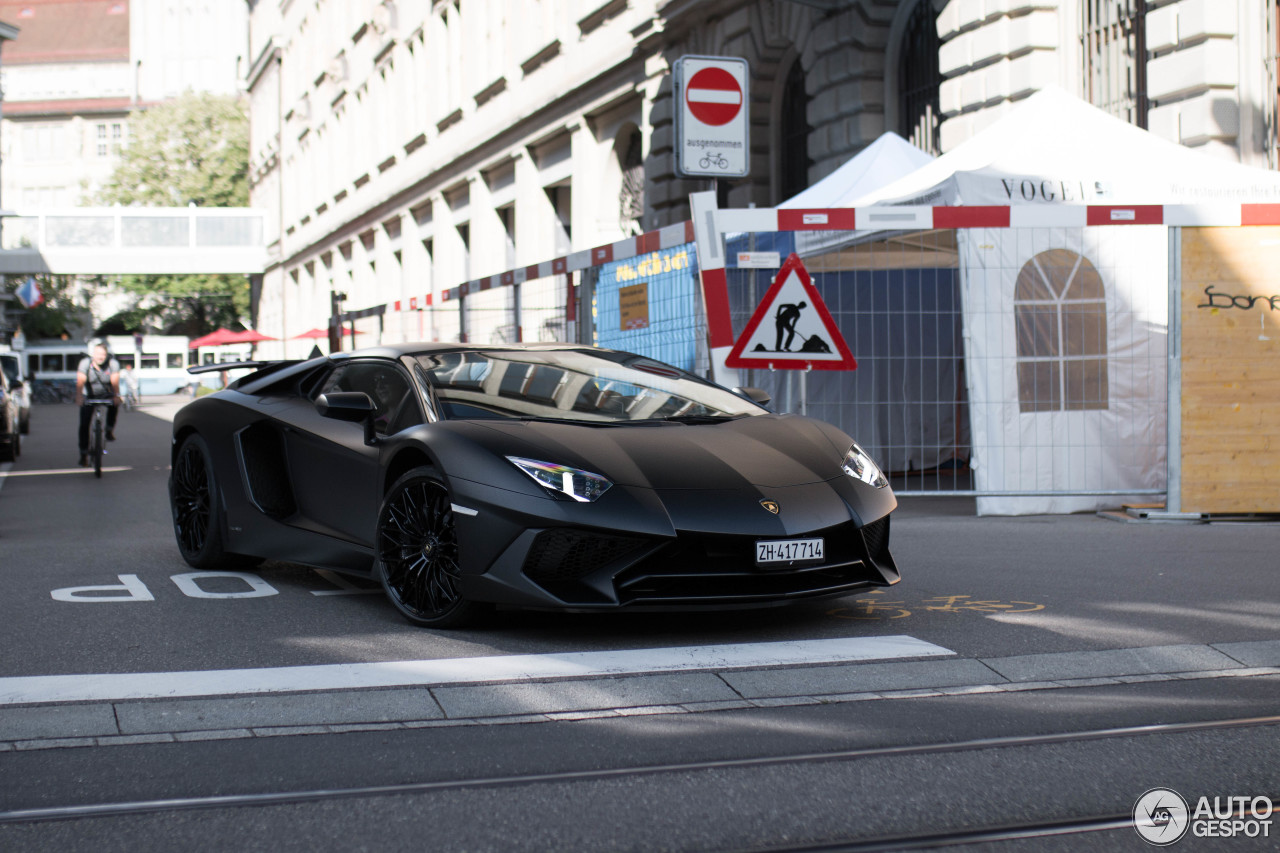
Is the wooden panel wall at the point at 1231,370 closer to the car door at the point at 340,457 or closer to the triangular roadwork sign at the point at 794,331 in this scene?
the triangular roadwork sign at the point at 794,331

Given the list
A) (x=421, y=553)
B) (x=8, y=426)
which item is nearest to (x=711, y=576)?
(x=421, y=553)

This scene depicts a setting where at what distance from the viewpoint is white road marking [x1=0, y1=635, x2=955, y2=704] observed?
4.65 m

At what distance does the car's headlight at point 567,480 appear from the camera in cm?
520

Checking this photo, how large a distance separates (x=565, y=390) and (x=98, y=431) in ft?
37.3

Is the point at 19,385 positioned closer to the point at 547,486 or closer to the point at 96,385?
the point at 96,385

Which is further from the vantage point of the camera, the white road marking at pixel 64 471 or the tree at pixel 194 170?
the tree at pixel 194 170

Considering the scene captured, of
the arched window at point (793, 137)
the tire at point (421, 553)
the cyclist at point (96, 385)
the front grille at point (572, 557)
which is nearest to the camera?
the front grille at point (572, 557)

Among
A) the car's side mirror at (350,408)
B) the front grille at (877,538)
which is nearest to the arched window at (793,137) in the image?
the car's side mirror at (350,408)

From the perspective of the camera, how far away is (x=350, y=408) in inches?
239

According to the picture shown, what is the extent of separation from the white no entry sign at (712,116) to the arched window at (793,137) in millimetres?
10736

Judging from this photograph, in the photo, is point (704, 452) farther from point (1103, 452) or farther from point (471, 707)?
point (1103, 452)

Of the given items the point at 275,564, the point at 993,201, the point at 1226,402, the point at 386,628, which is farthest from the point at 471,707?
the point at 993,201

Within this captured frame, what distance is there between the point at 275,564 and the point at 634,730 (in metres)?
4.31

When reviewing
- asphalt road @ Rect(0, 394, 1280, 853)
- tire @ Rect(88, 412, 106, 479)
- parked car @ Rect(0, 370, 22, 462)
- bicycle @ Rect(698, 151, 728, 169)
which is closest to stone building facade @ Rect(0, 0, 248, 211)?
parked car @ Rect(0, 370, 22, 462)
